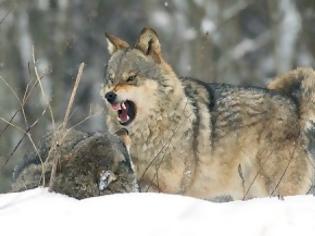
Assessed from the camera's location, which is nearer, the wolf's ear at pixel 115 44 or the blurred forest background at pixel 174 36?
the wolf's ear at pixel 115 44

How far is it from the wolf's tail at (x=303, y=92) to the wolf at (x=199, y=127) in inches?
1.1

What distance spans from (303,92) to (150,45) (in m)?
1.26

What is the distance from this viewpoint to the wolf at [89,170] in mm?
5398

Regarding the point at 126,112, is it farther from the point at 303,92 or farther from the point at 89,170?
the point at 89,170

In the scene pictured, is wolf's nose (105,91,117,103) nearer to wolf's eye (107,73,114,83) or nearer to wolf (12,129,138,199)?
wolf's eye (107,73,114,83)

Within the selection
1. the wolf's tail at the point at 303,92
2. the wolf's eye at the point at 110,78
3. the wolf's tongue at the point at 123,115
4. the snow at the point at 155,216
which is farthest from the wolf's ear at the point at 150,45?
the snow at the point at 155,216

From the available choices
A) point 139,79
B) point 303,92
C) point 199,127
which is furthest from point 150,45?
point 303,92

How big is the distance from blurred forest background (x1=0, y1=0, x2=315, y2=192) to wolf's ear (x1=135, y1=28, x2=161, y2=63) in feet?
35.4

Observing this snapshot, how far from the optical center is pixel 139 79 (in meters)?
7.80

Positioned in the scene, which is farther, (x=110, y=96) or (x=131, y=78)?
(x=131, y=78)

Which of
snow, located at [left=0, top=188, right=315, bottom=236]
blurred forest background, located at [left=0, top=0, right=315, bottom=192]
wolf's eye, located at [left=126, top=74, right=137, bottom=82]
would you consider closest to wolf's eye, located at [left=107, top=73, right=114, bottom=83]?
wolf's eye, located at [left=126, top=74, right=137, bottom=82]

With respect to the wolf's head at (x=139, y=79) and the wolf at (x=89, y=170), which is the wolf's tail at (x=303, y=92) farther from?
the wolf at (x=89, y=170)

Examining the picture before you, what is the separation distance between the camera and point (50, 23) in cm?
2028

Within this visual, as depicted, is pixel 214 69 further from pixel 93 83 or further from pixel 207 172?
pixel 207 172
